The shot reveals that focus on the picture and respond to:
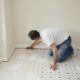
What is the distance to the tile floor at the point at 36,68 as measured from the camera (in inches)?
113

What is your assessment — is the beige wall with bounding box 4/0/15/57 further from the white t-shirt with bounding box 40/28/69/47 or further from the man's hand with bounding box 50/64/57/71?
the man's hand with bounding box 50/64/57/71

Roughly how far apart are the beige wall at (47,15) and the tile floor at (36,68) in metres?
0.54

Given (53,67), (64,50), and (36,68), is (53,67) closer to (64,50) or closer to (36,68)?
(36,68)

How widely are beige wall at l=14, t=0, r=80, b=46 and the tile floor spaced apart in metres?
0.54

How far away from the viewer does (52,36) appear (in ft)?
10.6

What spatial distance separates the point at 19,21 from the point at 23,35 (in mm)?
317

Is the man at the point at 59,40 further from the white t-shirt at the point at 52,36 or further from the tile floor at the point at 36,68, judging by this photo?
the tile floor at the point at 36,68

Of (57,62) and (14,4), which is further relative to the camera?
(14,4)

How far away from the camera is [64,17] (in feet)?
13.0

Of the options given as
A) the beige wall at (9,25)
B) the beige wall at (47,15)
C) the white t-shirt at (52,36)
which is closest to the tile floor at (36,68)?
the beige wall at (9,25)

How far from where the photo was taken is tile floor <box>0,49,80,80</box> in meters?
2.88

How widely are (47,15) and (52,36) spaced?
859 millimetres

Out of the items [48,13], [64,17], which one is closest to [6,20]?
[48,13]

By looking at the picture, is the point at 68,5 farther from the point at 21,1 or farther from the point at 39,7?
the point at 21,1
